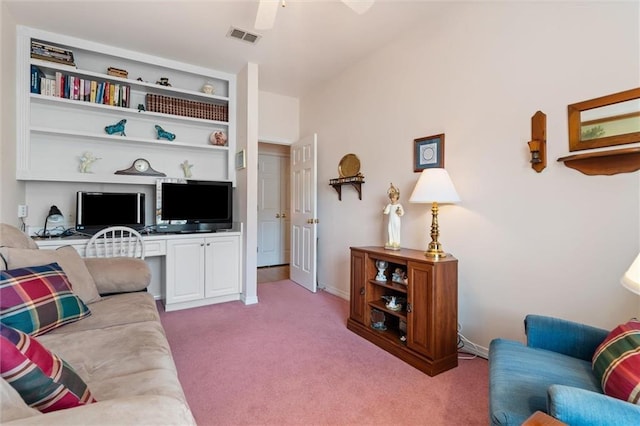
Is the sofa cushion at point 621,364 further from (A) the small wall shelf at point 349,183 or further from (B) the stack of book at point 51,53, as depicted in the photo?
(B) the stack of book at point 51,53

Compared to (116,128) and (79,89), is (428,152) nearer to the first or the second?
(116,128)

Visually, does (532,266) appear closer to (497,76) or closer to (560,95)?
(560,95)

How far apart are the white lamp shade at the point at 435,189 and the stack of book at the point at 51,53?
135 inches

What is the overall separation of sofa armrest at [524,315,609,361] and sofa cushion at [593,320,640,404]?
0.17m

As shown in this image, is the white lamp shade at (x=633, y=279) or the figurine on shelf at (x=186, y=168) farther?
the figurine on shelf at (x=186, y=168)

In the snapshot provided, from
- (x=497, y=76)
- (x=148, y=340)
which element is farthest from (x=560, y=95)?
(x=148, y=340)

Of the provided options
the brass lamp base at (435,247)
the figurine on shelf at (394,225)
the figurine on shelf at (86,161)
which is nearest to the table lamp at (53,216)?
the figurine on shelf at (86,161)

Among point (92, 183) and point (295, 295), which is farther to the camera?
point (295, 295)

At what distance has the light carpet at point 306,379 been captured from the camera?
5.12 ft

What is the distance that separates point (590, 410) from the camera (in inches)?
33.5

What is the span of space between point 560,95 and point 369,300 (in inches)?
75.8

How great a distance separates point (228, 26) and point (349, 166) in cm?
180

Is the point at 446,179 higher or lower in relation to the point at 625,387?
higher

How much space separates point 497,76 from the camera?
2102 mm
